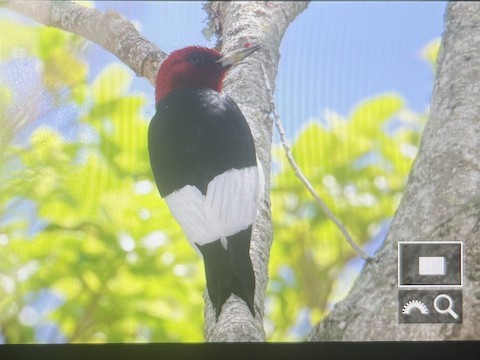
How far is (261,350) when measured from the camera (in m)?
1.12

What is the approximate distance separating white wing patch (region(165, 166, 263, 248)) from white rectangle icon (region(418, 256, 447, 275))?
0.25 metres

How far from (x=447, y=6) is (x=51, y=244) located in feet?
2.28

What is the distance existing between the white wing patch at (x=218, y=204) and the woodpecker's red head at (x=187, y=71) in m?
0.15

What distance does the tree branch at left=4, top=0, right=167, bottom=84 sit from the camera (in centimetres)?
119

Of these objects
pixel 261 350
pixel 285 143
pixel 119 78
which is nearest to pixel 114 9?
pixel 119 78

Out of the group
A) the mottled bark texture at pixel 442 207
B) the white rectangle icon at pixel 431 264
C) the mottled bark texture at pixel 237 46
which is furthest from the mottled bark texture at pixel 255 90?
the white rectangle icon at pixel 431 264

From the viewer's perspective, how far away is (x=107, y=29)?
3.93 feet

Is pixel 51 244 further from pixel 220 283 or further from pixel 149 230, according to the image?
pixel 220 283

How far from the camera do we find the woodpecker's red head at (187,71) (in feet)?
3.91

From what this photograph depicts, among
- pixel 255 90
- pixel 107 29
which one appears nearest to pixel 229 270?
pixel 255 90

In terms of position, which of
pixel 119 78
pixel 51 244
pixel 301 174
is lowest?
pixel 51 244

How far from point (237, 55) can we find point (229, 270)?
0.33 metres

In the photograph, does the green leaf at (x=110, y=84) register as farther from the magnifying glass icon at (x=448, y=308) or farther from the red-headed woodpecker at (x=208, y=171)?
the magnifying glass icon at (x=448, y=308)
